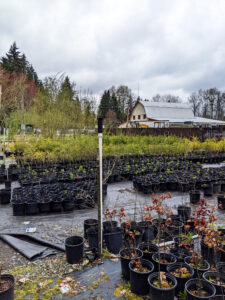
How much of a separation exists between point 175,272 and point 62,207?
261 centimetres

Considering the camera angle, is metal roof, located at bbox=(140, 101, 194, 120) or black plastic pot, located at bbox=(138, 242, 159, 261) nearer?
black plastic pot, located at bbox=(138, 242, 159, 261)

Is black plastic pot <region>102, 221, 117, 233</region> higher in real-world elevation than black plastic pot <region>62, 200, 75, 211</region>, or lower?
higher

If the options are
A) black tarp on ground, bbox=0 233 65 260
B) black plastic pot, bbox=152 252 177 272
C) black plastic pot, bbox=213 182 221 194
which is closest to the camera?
black plastic pot, bbox=152 252 177 272

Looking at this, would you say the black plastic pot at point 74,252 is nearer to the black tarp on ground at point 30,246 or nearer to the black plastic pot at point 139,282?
the black tarp on ground at point 30,246

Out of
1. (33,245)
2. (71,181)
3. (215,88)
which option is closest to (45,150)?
(71,181)

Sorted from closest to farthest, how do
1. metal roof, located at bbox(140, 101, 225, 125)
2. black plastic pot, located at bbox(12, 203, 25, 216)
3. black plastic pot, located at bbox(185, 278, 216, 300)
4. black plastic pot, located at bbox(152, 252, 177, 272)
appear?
black plastic pot, located at bbox(185, 278, 216, 300) < black plastic pot, located at bbox(152, 252, 177, 272) < black plastic pot, located at bbox(12, 203, 25, 216) < metal roof, located at bbox(140, 101, 225, 125)

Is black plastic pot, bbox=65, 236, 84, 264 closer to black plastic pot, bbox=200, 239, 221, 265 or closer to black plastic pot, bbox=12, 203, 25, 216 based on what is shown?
black plastic pot, bbox=200, 239, 221, 265

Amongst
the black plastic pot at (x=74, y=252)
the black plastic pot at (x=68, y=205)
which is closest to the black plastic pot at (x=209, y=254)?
the black plastic pot at (x=74, y=252)

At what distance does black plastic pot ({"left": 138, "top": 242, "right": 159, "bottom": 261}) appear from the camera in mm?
2346

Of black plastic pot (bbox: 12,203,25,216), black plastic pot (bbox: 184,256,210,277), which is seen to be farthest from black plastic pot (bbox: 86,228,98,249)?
black plastic pot (bbox: 12,203,25,216)

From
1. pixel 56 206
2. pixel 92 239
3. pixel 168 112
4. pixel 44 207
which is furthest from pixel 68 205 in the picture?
pixel 168 112

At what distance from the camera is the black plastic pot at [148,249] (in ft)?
7.70

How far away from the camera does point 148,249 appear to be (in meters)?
2.41

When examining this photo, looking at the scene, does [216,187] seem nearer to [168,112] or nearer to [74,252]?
[74,252]
